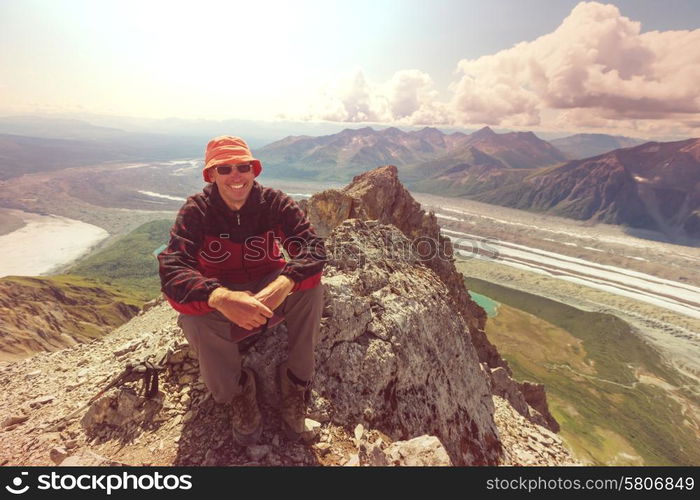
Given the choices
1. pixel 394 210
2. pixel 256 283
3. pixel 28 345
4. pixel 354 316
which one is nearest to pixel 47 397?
pixel 256 283

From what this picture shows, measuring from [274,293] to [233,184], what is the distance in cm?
203

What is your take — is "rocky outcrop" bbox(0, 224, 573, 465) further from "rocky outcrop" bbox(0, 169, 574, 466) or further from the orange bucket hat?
the orange bucket hat

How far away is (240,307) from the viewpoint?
4.75 m

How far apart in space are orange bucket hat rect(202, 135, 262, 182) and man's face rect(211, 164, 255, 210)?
0.47 feet

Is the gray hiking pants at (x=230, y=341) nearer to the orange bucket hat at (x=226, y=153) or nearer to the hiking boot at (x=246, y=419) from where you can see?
the hiking boot at (x=246, y=419)

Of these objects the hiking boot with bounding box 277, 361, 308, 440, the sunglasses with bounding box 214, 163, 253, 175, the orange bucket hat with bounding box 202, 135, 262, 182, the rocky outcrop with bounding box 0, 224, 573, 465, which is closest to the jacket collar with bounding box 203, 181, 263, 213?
the orange bucket hat with bounding box 202, 135, 262, 182

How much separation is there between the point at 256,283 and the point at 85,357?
1015 cm

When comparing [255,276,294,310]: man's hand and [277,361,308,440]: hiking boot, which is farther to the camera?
[277,361,308,440]: hiking boot

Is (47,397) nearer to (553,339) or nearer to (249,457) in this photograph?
(249,457)

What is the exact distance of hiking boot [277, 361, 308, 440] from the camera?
5820 mm

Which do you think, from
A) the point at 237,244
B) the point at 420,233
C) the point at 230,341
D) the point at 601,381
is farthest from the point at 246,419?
the point at 601,381

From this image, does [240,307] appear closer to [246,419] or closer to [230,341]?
[230,341]

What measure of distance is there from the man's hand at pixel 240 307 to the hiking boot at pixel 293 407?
1582mm

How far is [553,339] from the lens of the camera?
132125 mm
